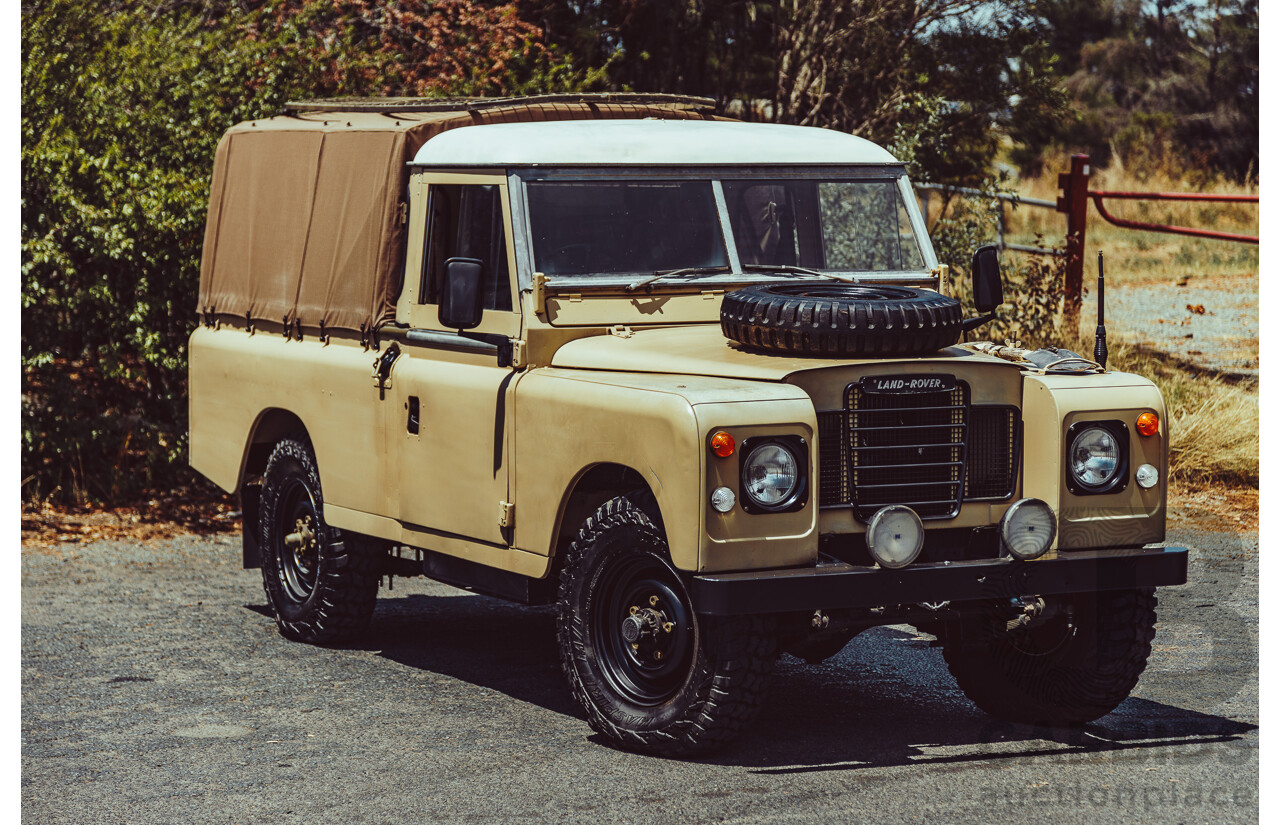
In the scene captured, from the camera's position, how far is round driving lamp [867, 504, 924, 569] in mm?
6152

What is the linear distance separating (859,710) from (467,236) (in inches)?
108

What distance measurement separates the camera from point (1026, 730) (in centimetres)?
689

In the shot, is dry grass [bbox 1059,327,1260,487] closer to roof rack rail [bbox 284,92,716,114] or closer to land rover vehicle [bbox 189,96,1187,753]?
roof rack rail [bbox 284,92,716,114]

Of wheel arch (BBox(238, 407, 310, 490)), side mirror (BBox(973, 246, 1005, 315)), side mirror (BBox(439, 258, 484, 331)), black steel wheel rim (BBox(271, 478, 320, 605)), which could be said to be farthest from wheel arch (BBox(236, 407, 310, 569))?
side mirror (BBox(973, 246, 1005, 315))

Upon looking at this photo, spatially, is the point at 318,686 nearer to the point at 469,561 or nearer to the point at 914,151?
the point at 469,561

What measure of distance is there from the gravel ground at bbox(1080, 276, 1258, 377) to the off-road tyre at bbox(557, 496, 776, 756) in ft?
29.9

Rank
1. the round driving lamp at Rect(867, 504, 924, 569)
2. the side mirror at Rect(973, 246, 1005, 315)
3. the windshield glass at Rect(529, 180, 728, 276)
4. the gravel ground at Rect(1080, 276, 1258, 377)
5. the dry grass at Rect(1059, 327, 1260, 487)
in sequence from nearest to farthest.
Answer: the round driving lamp at Rect(867, 504, 924, 569) < the windshield glass at Rect(529, 180, 728, 276) < the side mirror at Rect(973, 246, 1005, 315) < the dry grass at Rect(1059, 327, 1260, 487) < the gravel ground at Rect(1080, 276, 1258, 377)

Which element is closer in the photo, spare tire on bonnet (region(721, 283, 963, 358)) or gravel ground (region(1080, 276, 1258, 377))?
spare tire on bonnet (region(721, 283, 963, 358))

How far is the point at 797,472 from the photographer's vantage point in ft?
20.0

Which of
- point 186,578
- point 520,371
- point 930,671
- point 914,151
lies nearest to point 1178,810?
point 930,671

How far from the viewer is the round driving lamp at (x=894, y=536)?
6.15m

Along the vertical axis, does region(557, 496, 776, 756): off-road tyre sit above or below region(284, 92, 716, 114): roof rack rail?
below

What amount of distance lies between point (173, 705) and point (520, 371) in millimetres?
2184

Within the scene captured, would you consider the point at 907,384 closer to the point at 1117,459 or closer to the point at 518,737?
the point at 1117,459
